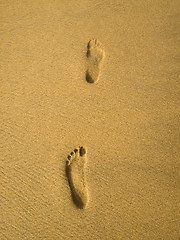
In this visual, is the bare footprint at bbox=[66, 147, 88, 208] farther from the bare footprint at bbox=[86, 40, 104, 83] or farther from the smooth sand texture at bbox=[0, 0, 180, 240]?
the bare footprint at bbox=[86, 40, 104, 83]

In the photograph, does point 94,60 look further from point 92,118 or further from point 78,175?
point 78,175

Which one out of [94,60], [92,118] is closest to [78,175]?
[92,118]

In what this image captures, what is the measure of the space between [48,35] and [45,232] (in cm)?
112

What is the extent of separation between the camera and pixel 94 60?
1255mm

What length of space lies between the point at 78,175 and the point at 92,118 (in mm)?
318

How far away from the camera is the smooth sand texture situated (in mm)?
1086

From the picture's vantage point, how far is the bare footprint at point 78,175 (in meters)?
1.09

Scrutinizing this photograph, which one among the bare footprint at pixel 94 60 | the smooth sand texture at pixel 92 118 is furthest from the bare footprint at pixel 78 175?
the bare footprint at pixel 94 60

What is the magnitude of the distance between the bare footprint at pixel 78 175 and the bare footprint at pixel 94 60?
418 millimetres

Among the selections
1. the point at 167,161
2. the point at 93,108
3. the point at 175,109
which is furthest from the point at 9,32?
the point at 167,161

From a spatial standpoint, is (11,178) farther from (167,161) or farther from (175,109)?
(175,109)

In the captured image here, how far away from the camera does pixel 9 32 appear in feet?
4.35

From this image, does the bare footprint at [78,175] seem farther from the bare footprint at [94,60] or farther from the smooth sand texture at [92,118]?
the bare footprint at [94,60]

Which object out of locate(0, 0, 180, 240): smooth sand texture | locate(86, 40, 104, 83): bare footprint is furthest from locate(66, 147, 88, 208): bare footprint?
locate(86, 40, 104, 83): bare footprint
